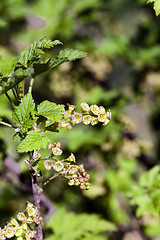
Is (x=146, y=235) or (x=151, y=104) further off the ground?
(x=151, y=104)

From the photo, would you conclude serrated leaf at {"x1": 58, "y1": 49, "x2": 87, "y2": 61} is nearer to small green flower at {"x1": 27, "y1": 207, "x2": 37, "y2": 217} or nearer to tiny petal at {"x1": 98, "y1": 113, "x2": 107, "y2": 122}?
tiny petal at {"x1": 98, "y1": 113, "x2": 107, "y2": 122}

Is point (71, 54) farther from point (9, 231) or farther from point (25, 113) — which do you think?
point (9, 231)

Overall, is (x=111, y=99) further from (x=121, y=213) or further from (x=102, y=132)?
(x=121, y=213)

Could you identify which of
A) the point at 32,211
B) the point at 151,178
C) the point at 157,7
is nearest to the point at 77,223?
the point at 151,178

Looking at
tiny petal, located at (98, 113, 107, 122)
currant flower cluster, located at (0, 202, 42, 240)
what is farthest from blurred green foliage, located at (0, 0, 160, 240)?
tiny petal, located at (98, 113, 107, 122)

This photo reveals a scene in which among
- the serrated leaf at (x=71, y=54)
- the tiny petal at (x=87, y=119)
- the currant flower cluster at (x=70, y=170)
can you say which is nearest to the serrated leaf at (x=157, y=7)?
the serrated leaf at (x=71, y=54)

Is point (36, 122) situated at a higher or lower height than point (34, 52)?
Result: lower

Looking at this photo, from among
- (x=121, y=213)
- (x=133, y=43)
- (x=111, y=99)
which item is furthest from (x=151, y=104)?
(x=121, y=213)

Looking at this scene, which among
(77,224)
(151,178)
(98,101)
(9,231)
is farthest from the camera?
(98,101)
